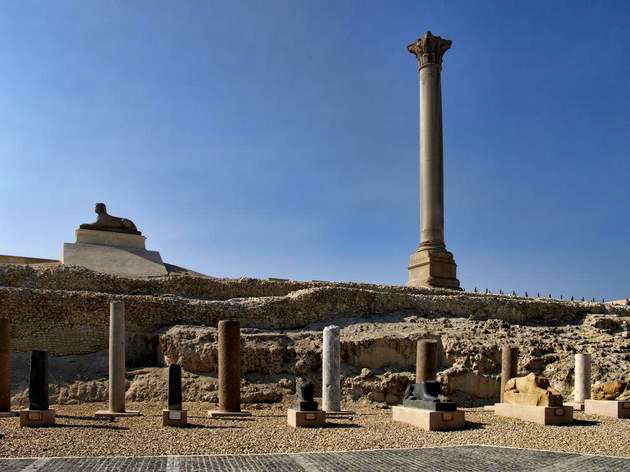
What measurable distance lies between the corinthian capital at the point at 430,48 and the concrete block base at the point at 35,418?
25.5 meters

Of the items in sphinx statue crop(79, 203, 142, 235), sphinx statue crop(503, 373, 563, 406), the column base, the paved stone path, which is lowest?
the paved stone path

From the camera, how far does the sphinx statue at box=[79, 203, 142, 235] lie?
3117 cm

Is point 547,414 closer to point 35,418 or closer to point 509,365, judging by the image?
point 509,365

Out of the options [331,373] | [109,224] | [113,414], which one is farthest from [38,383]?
[109,224]

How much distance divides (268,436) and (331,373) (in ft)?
15.9

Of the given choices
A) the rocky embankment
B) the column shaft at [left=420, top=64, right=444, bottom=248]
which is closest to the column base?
the column shaft at [left=420, top=64, right=444, bottom=248]

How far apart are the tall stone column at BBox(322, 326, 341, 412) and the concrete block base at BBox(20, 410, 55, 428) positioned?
6063 mm

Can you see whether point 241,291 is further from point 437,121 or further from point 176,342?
point 437,121

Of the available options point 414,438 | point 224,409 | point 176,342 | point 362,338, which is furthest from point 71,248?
point 414,438

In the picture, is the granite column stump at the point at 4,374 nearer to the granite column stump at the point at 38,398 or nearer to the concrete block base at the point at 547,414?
the granite column stump at the point at 38,398

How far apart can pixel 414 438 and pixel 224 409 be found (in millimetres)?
4971

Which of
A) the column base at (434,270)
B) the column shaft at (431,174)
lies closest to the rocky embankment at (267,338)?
the column base at (434,270)

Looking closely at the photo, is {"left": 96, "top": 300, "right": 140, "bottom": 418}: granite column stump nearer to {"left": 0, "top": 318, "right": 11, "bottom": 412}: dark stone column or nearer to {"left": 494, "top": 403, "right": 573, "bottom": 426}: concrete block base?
{"left": 0, "top": 318, "right": 11, "bottom": 412}: dark stone column

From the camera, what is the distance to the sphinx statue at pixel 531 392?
13.7 meters
